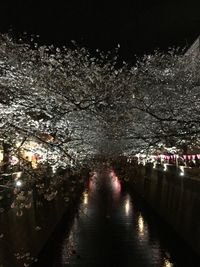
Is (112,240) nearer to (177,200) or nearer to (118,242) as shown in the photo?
(118,242)

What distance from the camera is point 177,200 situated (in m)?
Result: 23.4

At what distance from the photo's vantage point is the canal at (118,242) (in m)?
17.5

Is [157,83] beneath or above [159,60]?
beneath

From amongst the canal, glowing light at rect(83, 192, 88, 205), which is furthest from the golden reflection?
glowing light at rect(83, 192, 88, 205)

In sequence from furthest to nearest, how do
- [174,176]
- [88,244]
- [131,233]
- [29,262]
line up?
[174,176]
[131,233]
[88,244]
[29,262]

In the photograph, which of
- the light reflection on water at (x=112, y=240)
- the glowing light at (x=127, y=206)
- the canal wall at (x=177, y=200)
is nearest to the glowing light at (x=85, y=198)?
the light reflection on water at (x=112, y=240)

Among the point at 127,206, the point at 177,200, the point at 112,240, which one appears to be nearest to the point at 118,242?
the point at 112,240

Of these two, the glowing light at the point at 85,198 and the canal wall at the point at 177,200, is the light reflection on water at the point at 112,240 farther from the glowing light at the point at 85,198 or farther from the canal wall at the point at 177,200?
the glowing light at the point at 85,198

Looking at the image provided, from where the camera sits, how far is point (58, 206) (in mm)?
25906

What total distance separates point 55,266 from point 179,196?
8576 mm

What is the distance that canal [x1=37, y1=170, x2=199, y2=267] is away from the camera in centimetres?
1745

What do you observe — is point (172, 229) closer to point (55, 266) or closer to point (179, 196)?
point (179, 196)

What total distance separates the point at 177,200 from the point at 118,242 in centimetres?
425

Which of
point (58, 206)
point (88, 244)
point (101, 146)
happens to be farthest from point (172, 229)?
point (101, 146)
